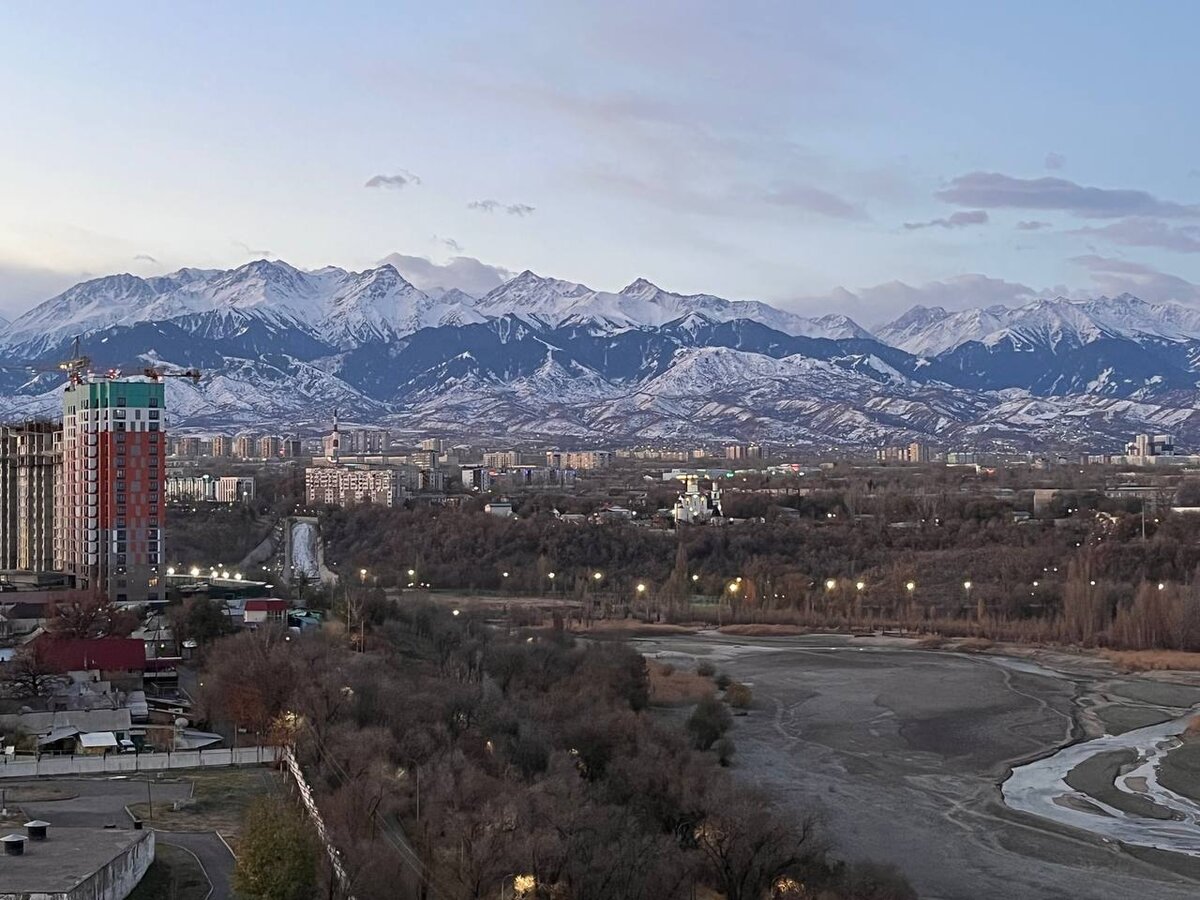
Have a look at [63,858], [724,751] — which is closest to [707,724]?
[724,751]

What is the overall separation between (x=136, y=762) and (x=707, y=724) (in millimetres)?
10823

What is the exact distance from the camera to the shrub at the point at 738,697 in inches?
1309

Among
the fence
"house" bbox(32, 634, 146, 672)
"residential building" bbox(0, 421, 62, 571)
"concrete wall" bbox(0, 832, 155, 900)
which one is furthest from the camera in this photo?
"residential building" bbox(0, 421, 62, 571)

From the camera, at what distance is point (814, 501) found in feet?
242

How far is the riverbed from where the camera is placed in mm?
21000

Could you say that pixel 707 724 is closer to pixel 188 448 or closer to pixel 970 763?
pixel 970 763

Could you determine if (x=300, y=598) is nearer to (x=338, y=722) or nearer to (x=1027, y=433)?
(x=338, y=722)

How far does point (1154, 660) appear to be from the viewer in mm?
39906

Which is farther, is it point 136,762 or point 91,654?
point 91,654

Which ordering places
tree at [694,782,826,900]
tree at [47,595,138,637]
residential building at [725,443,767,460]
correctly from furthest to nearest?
residential building at [725,443,767,460], tree at [47,595,138,637], tree at [694,782,826,900]

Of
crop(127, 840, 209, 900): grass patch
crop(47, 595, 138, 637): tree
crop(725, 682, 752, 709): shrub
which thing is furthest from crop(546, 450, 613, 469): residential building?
crop(127, 840, 209, 900): grass patch

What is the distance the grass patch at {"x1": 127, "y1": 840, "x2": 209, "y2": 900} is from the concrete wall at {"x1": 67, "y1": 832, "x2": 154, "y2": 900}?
9 centimetres

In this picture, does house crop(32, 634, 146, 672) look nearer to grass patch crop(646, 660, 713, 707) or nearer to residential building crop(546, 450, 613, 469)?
grass patch crop(646, 660, 713, 707)

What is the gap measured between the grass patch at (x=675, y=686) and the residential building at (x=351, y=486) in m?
40.2
